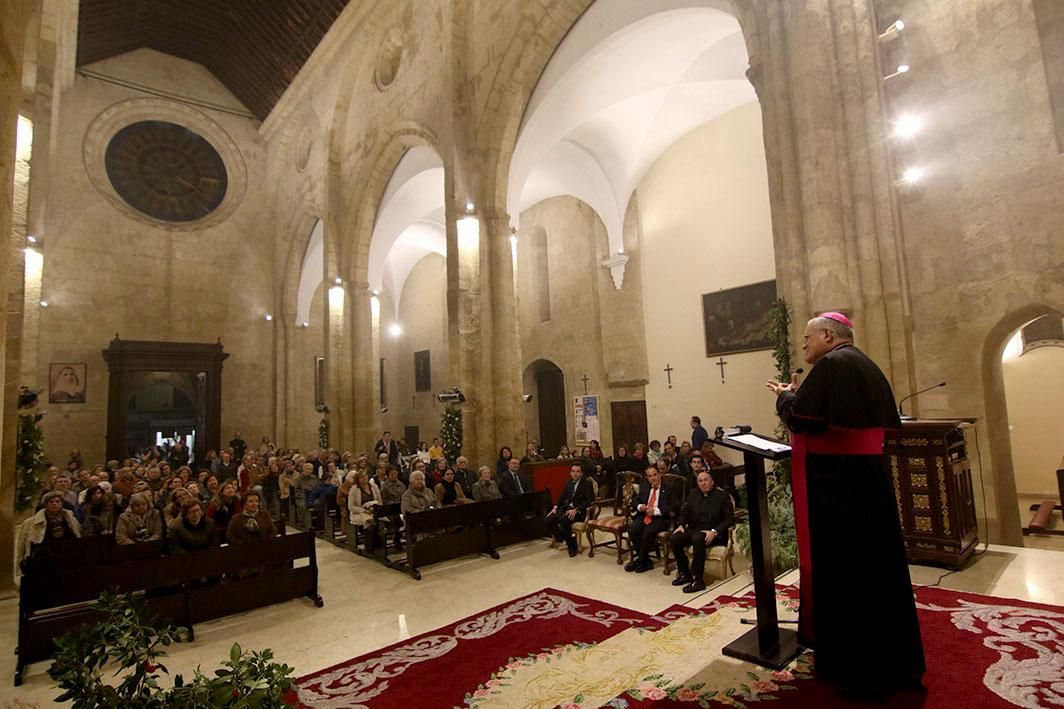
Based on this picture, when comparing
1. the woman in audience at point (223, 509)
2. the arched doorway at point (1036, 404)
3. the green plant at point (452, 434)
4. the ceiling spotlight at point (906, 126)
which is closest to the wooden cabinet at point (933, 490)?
the ceiling spotlight at point (906, 126)

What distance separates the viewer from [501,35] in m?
10.9

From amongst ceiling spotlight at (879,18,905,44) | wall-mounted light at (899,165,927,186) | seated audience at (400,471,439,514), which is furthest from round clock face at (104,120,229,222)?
wall-mounted light at (899,165,927,186)

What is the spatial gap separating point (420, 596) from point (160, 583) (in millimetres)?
→ 2324

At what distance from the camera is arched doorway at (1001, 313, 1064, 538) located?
33.9 ft

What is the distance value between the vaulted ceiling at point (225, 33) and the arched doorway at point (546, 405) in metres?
11.2

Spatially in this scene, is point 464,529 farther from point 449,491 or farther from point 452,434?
point 452,434

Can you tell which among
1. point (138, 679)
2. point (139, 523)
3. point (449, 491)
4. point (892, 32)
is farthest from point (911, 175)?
point (139, 523)

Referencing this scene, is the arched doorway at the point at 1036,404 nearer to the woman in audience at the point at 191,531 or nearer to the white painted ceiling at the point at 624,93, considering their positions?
the white painted ceiling at the point at 624,93

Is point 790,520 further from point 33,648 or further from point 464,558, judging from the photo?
point 33,648

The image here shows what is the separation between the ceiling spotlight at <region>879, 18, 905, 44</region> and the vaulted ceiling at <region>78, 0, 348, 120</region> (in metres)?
13.2

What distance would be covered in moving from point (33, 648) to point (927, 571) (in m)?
7.01

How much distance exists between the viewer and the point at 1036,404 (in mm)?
10617

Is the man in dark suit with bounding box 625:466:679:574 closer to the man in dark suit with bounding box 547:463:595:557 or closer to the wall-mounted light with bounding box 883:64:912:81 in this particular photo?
the man in dark suit with bounding box 547:463:595:557

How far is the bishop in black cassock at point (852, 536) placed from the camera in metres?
2.43
